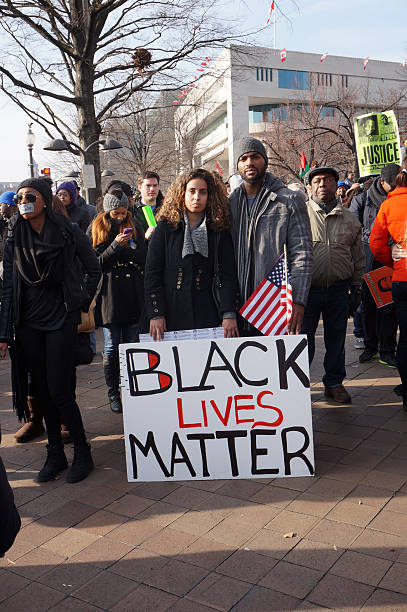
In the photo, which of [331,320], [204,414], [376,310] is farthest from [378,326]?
[204,414]

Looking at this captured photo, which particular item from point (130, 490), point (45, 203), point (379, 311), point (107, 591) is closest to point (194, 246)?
point (45, 203)

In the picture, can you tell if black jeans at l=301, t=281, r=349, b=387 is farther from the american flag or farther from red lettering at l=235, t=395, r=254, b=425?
red lettering at l=235, t=395, r=254, b=425

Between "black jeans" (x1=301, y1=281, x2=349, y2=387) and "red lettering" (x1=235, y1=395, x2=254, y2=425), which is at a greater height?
"black jeans" (x1=301, y1=281, x2=349, y2=387)

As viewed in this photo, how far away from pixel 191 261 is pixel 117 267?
1.32m

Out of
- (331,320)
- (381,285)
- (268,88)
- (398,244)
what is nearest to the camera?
(398,244)

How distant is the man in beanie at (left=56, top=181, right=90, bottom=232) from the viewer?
7.47 metres

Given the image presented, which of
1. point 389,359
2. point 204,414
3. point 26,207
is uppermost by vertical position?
point 26,207

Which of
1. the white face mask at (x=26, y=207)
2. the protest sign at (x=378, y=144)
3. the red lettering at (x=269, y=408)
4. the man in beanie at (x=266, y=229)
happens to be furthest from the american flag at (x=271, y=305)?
the protest sign at (x=378, y=144)

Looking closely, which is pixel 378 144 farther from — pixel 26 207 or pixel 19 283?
pixel 19 283

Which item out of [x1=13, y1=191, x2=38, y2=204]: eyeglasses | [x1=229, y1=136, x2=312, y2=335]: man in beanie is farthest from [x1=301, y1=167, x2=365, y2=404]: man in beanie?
[x1=13, y1=191, x2=38, y2=204]: eyeglasses

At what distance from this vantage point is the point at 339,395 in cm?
541

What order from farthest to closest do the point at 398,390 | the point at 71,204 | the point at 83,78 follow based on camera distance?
the point at 83,78 → the point at 71,204 → the point at 398,390

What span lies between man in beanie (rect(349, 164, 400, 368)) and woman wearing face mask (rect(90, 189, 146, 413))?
2.76 meters

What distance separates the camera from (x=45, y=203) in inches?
160
